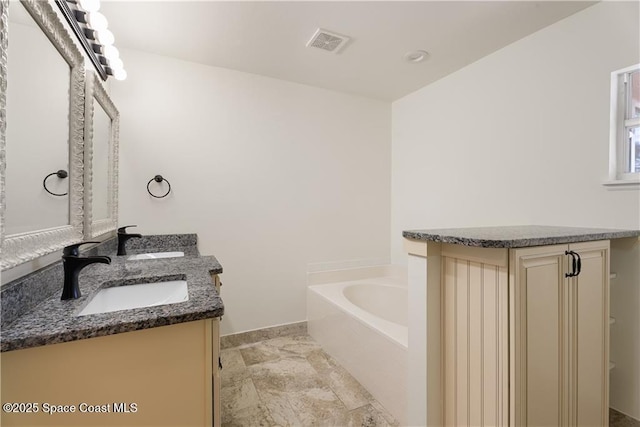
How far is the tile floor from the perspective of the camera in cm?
164

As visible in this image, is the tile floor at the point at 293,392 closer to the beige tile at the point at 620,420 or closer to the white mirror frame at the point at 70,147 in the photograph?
the beige tile at the point at 620,420

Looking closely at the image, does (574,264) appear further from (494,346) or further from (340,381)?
(340,381)

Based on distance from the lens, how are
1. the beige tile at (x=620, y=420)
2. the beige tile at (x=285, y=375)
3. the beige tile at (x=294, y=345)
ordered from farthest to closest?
the beige tile at (x=294, y=345) < the beige tile at (x=285, y=375) < the beige tile at (x=620, y=420)

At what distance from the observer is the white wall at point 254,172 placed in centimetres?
223

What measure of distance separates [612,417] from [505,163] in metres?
1.62

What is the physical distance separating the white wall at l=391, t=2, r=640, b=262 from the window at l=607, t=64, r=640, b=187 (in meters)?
0.04

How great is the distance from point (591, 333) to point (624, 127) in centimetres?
118

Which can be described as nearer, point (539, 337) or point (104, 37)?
point (539, 337)

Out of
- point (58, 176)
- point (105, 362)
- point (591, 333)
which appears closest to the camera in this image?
point (105, 362)

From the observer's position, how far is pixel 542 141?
1.92m

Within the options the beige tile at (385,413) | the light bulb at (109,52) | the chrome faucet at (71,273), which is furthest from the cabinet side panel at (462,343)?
the light bulb at (109,52)

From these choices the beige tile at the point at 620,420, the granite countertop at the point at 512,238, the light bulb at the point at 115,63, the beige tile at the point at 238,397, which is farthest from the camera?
the beige tile at the point at 238,397

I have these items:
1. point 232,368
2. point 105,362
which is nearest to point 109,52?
point 105,362

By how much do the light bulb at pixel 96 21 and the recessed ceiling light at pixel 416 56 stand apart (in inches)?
76.8
